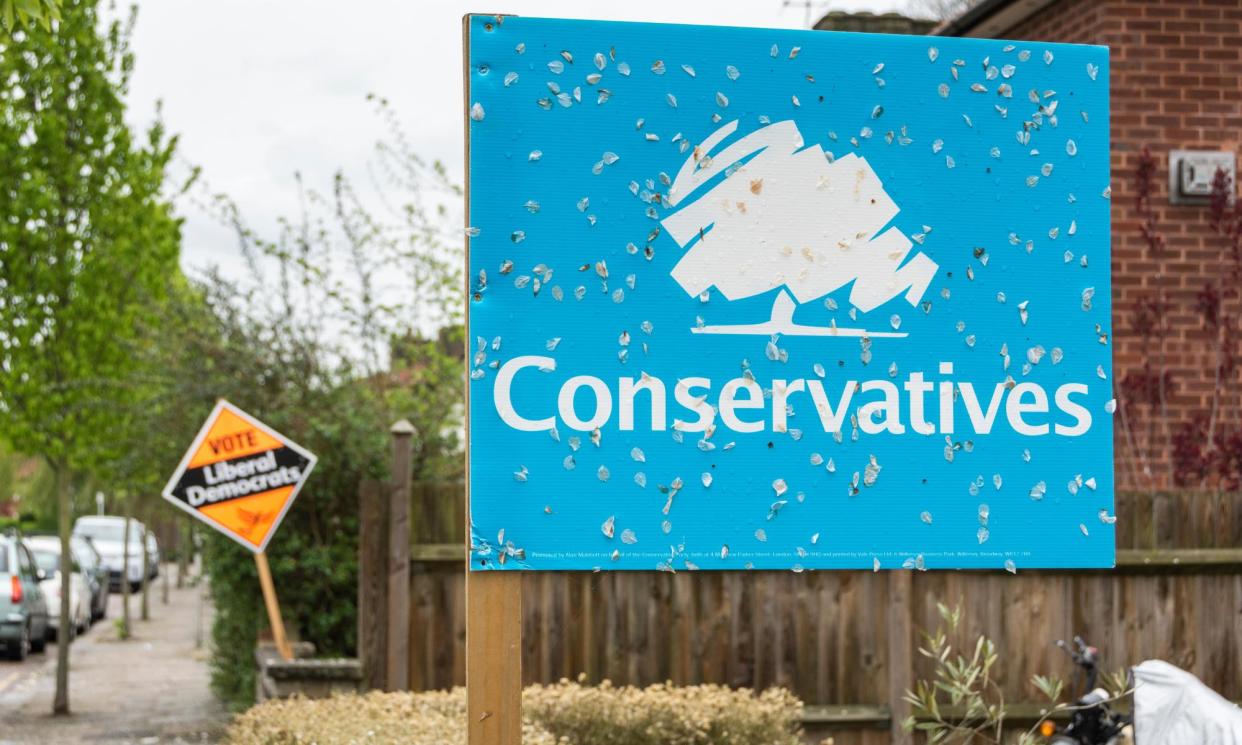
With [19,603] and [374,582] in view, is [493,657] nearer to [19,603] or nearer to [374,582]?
[374,582]

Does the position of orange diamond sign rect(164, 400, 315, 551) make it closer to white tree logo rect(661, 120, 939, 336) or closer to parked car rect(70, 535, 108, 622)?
white tree logo rect(661, 120, 939, 336)

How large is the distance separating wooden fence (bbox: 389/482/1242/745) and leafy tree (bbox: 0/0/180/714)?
6.21 m

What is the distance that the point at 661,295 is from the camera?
12.1 ft

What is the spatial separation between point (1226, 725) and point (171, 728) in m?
8.82

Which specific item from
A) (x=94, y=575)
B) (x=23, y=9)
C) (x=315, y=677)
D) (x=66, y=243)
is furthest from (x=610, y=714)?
(x=94, y=575)

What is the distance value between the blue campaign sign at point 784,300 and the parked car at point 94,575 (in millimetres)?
24998

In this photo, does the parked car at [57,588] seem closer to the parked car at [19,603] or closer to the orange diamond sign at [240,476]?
the parked car at [19,603]

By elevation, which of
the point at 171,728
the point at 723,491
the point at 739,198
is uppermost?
the point at 739,198

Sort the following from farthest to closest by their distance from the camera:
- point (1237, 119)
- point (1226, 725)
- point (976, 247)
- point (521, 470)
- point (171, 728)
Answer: point (171, 728), point (1237, 119), point (1226, 725), point (976, 247), point (521, 470)

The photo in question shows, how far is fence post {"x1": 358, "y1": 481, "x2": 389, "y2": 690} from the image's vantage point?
27.4 feet

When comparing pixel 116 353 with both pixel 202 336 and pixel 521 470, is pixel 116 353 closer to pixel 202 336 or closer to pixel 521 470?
pixel 202 336

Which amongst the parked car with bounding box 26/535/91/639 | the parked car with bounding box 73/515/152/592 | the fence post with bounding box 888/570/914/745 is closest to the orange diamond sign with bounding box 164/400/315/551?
the fence post with bounding box 888/570/914/745

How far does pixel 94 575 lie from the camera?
93.5ft

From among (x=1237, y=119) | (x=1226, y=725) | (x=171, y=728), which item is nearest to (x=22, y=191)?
(x=171, y=728)
